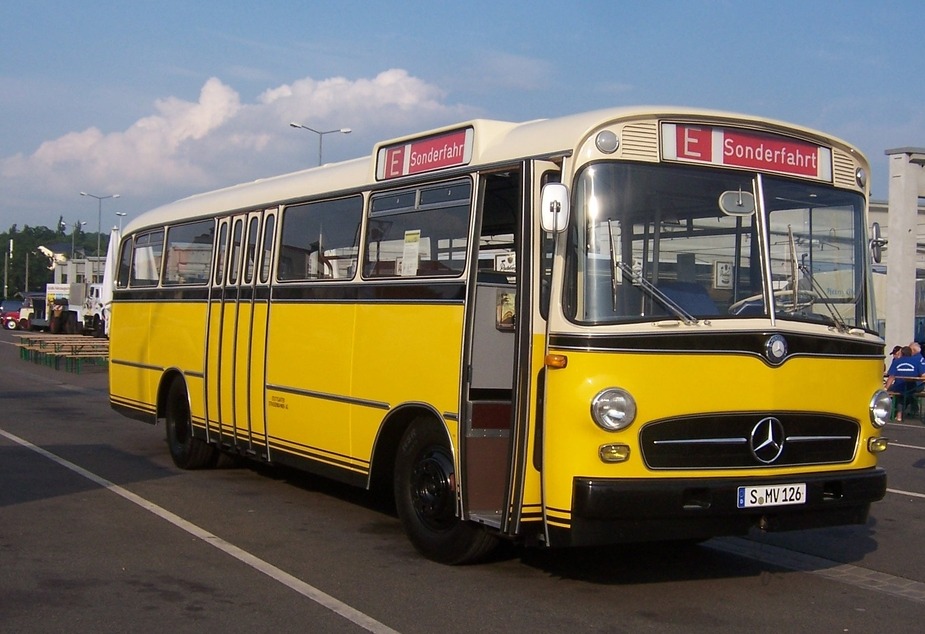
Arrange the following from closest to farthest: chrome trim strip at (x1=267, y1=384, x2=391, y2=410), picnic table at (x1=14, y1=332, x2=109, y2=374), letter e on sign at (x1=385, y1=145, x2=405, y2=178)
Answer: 1. chrome trim strip at (x1=267, y1=384, x2=391, y2=410)
2. letter e on sign at (x1=385, y1=145, x2=405, y2=178)
3. picnic table at (x1=14, y1=332, x2=109, y2=374)

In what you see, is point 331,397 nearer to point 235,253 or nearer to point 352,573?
point 352,573

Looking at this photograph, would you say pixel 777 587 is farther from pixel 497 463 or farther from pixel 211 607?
pixel 211 607

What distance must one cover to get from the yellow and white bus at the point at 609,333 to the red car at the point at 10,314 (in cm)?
6867

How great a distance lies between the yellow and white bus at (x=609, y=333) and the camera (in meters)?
6.59

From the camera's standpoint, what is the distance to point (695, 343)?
263 inches

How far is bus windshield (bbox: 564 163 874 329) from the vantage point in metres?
6.67

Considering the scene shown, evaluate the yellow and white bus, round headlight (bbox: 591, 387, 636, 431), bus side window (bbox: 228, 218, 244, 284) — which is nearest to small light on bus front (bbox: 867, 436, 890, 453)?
the yellow and white bus

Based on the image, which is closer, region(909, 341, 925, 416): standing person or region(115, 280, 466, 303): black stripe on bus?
region(115, 280, 466, 303): black stripe on bus

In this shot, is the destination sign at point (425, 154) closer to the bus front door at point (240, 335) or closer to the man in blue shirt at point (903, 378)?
the bus front door at point (240, 335)

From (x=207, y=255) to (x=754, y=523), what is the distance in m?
6.96

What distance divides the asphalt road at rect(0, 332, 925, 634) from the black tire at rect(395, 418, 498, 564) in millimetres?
142

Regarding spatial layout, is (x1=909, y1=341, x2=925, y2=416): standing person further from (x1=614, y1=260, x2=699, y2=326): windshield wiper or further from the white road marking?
(x1=614, y1=260, x2=699, y2=326): windshield wiper

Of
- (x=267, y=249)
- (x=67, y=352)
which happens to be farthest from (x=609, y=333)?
(x=67, y=352)

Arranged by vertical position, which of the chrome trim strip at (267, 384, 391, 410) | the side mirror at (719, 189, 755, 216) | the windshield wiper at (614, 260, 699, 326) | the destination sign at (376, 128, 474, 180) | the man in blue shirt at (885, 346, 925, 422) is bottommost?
the chrome trim strip at (267, 384, 391, 410)
